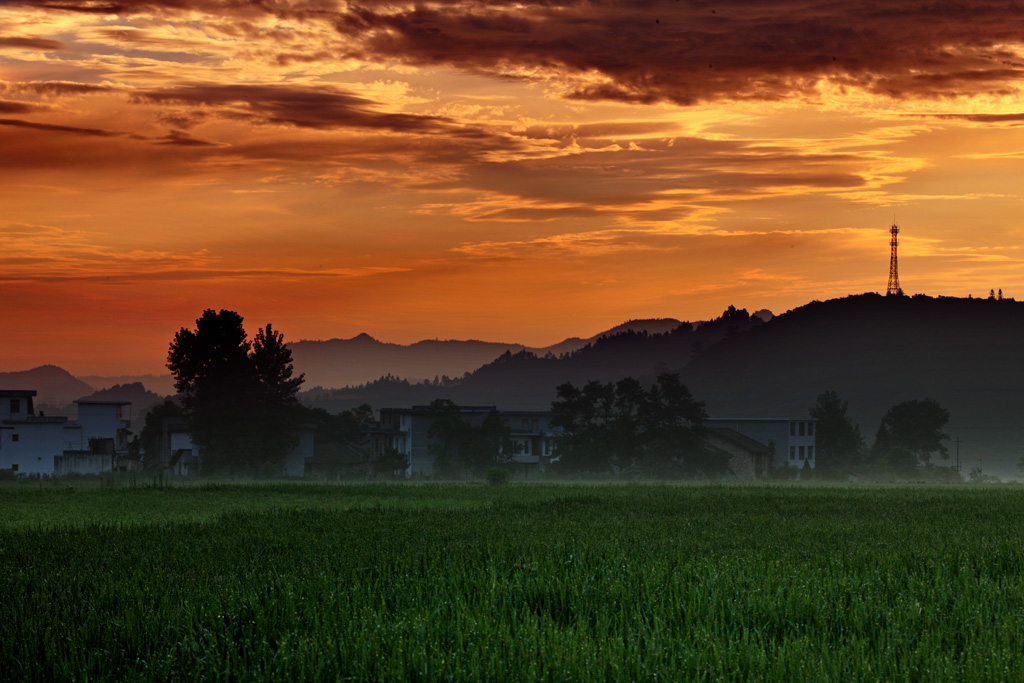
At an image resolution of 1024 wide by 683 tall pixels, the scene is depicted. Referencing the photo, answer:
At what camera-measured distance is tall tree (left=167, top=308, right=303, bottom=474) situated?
91562 millimetres

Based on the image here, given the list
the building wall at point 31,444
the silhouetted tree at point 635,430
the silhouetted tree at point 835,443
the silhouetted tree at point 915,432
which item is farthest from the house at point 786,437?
the building wall at point 31,444

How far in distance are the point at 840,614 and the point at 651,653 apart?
350 cm

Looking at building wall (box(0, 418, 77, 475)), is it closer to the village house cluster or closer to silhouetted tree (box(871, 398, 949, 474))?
the village house cluster

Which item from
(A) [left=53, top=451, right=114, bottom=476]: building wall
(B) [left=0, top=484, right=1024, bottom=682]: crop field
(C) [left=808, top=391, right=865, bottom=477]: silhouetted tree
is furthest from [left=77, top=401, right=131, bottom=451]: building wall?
(B) [left=0, top=484, right=1024, bottom=682]: crop field

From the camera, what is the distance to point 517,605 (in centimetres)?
1291

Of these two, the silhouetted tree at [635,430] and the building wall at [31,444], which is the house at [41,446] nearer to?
the building wall at [31,444]

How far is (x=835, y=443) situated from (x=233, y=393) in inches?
2752

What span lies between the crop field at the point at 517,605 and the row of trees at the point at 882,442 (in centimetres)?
8800

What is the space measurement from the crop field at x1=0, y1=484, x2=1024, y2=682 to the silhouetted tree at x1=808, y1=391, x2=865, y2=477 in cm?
8877

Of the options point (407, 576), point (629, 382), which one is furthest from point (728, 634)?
point (629, 382)

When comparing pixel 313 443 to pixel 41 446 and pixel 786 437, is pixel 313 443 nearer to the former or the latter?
pixel 41 446

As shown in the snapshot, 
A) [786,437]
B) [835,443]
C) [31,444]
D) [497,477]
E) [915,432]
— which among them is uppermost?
[915,432]

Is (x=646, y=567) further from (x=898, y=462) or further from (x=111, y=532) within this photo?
(x=898, y=462)

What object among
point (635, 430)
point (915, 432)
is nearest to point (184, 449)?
point (635, 430)
